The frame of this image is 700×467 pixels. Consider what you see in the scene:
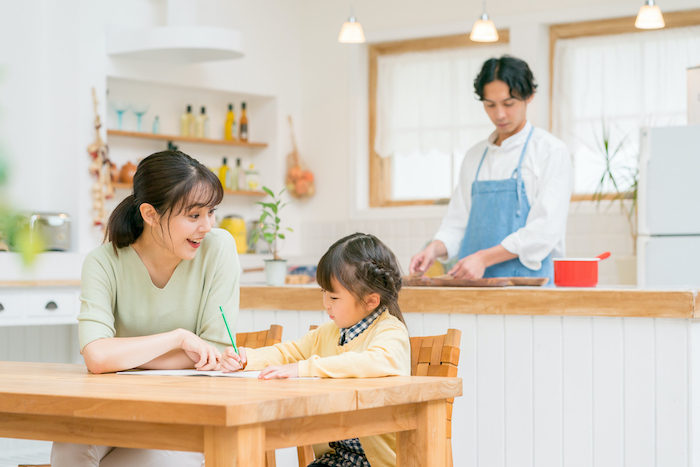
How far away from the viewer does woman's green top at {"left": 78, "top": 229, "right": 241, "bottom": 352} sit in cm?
182

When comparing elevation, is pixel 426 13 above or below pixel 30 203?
above

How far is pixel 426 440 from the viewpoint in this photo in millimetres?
1414

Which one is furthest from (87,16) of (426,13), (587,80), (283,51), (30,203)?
(587,80)

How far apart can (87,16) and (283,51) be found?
1547mm

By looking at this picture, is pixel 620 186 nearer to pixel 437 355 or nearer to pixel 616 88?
pixel 616 88

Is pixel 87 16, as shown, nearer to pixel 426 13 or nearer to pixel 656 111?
pixel 426 13

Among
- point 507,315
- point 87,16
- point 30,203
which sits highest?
point 87,16

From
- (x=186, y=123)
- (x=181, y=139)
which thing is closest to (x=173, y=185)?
(x=181, y=139)

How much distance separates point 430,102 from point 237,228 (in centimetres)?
157

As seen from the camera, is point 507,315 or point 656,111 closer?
point 507,315

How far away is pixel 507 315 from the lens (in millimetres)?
2449

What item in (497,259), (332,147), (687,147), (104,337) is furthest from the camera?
(332,147)

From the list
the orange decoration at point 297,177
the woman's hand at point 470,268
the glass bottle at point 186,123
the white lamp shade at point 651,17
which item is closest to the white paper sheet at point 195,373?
the woman's hand at point 470,268

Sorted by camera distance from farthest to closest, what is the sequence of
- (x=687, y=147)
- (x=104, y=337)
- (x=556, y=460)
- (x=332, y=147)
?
1. (x=332, y=147)
2. (x=687, y=147)
3. (x=556, y=460)
4. (x=104, y=337)
